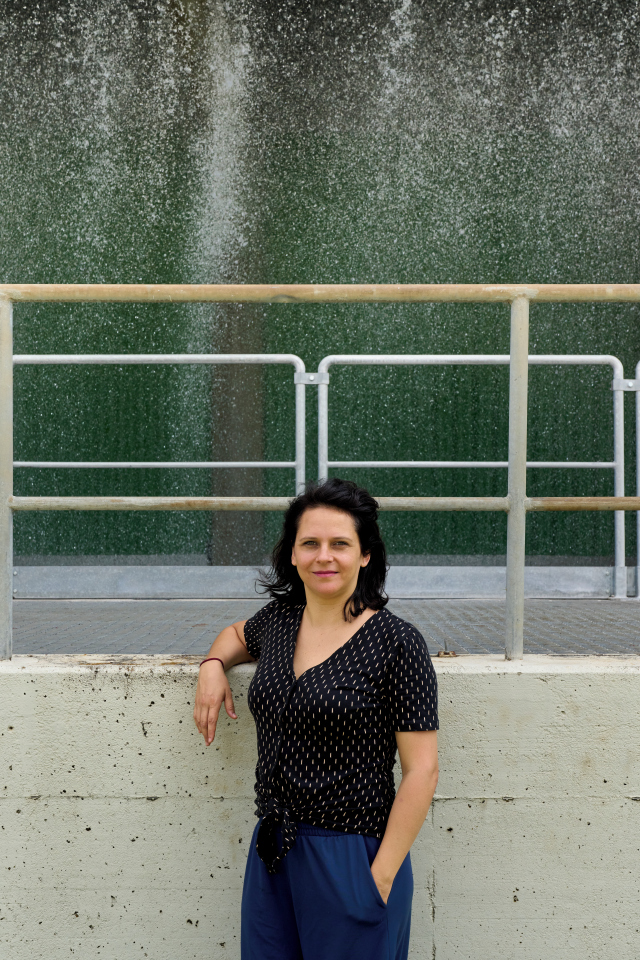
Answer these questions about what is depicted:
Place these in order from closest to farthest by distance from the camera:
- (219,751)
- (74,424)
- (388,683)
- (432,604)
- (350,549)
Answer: (388,683), (350,549), (219,751), (432,604), (74,424)

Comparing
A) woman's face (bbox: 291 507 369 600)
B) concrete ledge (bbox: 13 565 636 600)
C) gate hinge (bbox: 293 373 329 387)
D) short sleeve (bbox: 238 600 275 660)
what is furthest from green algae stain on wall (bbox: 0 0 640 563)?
woman's face (bbox: 291 507 369 600)

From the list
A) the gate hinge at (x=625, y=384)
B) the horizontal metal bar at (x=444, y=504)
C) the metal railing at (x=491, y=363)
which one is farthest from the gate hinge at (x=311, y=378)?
the horizontal metal bar at (x=444, y=504)

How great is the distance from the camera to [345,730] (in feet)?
5.45

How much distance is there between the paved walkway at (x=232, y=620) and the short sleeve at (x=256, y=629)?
83 centimetres

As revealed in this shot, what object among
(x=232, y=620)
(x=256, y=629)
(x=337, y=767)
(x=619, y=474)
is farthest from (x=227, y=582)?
(x=337, y=767)

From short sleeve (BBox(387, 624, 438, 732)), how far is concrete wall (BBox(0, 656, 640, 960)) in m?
0.43

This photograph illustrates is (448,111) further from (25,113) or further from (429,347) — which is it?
(25,113)

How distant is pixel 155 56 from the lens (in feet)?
22.4

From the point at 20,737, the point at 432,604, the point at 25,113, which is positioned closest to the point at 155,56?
the point at 25,113

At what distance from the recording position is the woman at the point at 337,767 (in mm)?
1618

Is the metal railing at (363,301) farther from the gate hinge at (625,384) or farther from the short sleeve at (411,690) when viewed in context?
the gate hinge at (625,384)

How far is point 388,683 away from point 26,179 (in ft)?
20.9

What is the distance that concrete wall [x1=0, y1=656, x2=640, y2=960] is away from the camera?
2.09 meters

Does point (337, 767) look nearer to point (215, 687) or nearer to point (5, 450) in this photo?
point (215, 687)
